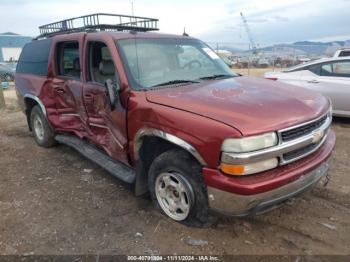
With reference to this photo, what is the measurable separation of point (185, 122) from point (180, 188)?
0.69 meters

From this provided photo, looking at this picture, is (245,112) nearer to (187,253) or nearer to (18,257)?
(187,253)

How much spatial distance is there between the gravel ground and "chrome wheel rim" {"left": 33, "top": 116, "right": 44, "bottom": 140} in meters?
1.28

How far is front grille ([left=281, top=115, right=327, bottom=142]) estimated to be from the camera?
9.51 ft

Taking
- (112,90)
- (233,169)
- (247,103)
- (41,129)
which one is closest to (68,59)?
(41,129)

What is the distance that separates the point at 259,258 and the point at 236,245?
0.86ft

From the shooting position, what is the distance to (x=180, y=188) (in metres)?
3.29

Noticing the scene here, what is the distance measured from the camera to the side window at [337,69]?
728 centimetres

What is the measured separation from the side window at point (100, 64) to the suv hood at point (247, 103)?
2.53 feet

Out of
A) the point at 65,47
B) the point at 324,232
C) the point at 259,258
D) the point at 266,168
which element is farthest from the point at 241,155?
the point at 65,47

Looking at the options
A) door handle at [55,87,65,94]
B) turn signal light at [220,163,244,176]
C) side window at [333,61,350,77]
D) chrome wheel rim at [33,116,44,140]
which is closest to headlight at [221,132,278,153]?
turn signal light at [220,163,244,176]

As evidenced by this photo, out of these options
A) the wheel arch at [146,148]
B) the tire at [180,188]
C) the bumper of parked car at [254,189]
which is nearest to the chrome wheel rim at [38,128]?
the wheel arch at [146,148]

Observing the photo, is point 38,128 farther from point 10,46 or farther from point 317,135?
point 10,46

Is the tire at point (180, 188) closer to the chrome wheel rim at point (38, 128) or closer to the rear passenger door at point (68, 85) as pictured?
the rear passenger door at point (68, 85)

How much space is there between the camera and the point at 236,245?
319 cm
